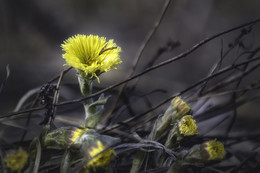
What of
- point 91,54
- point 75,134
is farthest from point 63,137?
point 91,54

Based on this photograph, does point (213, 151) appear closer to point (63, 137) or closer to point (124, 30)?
point (63, 137)

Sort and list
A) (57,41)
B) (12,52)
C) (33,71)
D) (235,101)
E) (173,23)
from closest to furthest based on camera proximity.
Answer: (235,101)
(33,71)
(12,52)
(57,41)
(173,23)

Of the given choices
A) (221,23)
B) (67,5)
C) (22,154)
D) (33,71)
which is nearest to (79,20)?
(67,5)

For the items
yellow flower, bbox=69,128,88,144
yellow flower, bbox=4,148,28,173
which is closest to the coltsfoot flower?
yellow flower, bbox=69,128,88,144

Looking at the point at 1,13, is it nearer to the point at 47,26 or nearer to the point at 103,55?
the point at 47,26

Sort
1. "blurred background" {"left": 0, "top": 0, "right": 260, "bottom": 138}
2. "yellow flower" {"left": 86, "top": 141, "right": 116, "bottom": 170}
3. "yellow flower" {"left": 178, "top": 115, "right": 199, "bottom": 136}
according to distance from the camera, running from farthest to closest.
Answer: "blurred background" {"left": 0, "top": 0, "right": 260, "bottom": 138} → "yellow flower" {"left": 178, "top": 115, "right": 199, "bottom": 136} → "yellow flower" {"left": 86, "top": 141, "right": 116, "bottom": 170}

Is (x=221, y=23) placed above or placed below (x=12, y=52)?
below

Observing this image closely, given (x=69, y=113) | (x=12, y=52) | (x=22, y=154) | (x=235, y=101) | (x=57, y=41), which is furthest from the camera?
(x=57, y=41)

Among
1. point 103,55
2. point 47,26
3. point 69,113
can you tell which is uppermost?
point 47,26

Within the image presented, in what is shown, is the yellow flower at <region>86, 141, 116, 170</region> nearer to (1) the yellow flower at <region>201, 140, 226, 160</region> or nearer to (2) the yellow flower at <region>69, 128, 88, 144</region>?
→ (2) the yellow flower at <region>69, 128, 88, 144</region>
